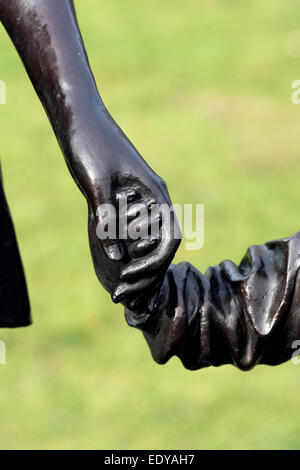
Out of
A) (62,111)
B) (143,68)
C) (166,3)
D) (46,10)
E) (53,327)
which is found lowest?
(53,327)

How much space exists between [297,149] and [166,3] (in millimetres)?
2839

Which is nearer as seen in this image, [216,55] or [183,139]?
[183,139]

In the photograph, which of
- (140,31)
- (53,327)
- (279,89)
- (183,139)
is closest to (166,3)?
(140,31)

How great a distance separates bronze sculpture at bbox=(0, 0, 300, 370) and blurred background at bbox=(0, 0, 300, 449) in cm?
183

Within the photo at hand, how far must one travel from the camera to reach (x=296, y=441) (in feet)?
11.1

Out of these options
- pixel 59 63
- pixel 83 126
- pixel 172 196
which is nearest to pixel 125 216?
pixel 83 126

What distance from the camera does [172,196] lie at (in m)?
5.24

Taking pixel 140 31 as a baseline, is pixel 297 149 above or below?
below

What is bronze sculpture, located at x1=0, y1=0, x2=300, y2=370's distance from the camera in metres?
1.44

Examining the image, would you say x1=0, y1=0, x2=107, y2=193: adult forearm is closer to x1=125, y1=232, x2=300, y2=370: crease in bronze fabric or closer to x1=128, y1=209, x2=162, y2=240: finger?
x1=128, y1=209, x2=162, y2=240: finger

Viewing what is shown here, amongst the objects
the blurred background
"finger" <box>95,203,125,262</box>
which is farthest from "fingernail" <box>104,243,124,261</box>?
the blurred background

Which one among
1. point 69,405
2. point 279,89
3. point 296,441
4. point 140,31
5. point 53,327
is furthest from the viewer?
point 140,31

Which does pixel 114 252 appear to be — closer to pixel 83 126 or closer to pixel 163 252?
pixel 163 252

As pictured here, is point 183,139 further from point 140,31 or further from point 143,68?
point 140,31
